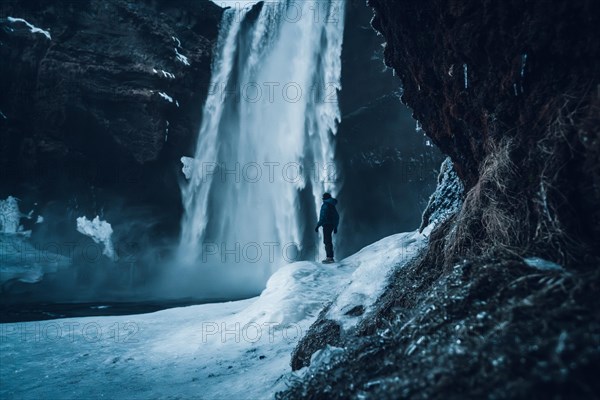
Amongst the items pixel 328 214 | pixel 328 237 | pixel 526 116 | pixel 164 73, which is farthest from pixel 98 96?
pixel 526 116

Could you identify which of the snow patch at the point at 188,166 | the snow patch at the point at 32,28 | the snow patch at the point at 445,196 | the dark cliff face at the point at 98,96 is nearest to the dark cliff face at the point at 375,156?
the snow patch at the point at 188,166

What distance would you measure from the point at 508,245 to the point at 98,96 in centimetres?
1914

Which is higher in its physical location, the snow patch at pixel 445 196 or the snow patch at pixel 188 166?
the snow patch at pixel 188 166

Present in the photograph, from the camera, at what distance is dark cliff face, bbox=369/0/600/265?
1.76 m

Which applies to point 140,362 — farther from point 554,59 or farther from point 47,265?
point 47,265

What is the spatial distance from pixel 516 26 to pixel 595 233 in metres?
1.42

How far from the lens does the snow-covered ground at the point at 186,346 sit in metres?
3.01

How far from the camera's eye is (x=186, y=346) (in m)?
4.18

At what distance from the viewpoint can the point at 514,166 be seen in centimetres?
213

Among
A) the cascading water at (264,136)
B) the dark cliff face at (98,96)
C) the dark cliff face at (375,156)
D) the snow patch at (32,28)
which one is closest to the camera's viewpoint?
the snow patch at (32,28)

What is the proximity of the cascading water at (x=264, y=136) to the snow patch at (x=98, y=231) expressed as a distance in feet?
12.4

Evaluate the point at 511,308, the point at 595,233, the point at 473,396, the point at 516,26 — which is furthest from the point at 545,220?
the point at 516,26
